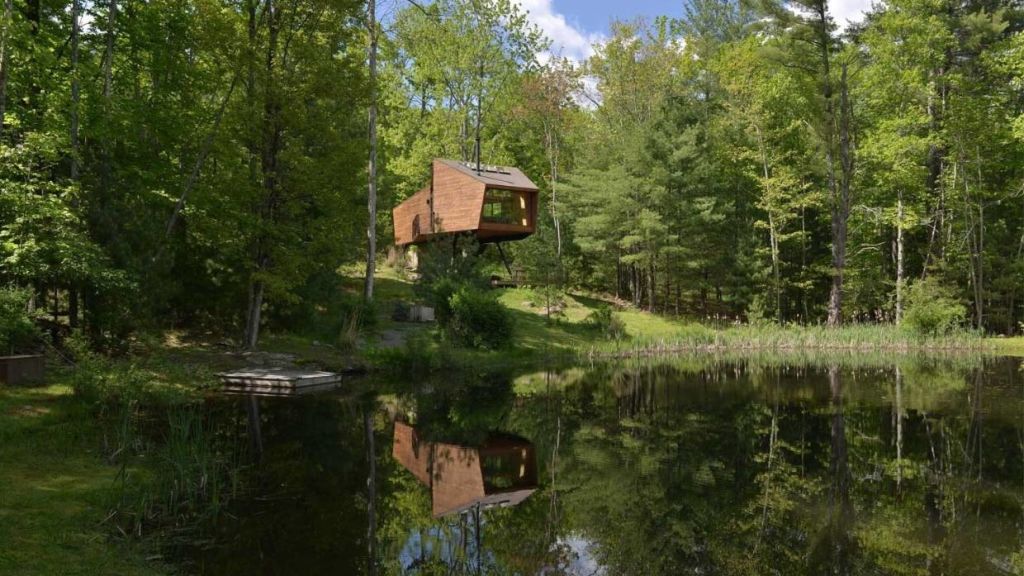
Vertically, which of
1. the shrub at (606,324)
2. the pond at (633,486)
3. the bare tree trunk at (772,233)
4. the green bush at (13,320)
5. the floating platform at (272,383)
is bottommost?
the pond at (633,486)

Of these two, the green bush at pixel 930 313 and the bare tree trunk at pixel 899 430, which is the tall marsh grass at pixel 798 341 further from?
the bare tree trunk at pixel 899 430

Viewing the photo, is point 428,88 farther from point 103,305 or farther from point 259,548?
point 259,548

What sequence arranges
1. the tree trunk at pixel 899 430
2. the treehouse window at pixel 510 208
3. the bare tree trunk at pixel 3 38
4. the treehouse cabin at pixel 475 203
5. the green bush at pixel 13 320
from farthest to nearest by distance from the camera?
the treehouse window at pixel 510 208
the treehouse cabin at pixel 475 203
the bare tree trunk at pixel 3 38
the green bush at pixel 13 320
the tree trunk at pixel 899 430

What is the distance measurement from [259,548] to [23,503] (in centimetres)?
241

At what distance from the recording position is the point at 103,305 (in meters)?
13.0

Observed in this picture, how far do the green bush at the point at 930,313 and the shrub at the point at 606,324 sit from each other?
10.4 meters

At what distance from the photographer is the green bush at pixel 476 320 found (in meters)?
20.5

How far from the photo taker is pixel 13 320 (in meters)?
10.2

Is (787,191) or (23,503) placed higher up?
(787,191)

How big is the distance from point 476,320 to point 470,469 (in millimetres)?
12462

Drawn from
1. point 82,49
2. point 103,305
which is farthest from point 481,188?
point 103,305

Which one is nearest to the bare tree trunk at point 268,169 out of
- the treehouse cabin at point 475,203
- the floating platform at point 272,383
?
the floating platform at point 272,383

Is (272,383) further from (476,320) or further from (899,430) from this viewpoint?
(899,430)

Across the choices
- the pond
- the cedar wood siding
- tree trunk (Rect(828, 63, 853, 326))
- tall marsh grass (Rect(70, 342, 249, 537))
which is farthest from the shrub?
tall marsh grass (Rect(70, 342, 249, 537))
